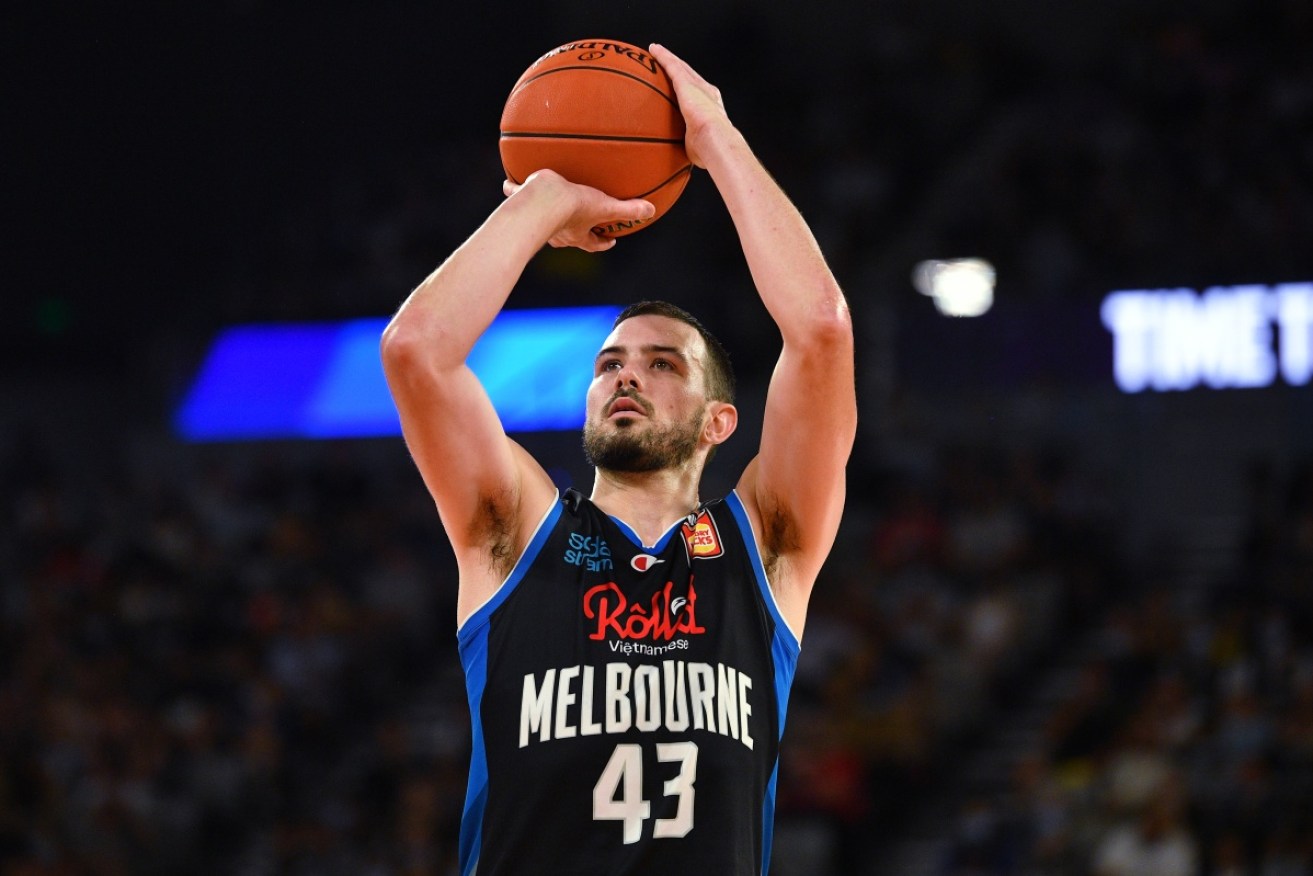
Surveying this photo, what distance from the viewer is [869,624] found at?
12.3m

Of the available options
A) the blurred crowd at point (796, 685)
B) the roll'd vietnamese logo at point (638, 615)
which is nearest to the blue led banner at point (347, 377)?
the blurred crowd at point (796, 685)

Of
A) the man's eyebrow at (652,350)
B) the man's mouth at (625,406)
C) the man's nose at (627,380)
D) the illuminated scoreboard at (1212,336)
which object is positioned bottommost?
the man's mouth at (625,406)

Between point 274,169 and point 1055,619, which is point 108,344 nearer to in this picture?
point 274,169

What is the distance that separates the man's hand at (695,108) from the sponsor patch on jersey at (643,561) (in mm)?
972

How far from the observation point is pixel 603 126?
4.18 m

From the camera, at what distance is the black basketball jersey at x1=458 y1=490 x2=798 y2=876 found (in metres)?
3.62

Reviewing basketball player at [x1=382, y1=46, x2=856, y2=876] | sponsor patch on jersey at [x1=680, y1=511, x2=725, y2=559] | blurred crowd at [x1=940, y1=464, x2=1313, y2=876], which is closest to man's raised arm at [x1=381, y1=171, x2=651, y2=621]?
basketball player at [x1=382, y1=46, x2=856, y2=876]

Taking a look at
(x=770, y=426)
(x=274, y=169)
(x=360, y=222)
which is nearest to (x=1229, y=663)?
(x=770, y=426)

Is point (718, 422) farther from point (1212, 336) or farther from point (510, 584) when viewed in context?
point (1212, 336)

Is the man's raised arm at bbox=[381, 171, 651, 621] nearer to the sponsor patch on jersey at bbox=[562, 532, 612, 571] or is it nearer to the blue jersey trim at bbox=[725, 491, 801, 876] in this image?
the sponsor patch on jersey at bbox=[562, 532, 612, 571]

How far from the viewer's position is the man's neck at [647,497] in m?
4.13

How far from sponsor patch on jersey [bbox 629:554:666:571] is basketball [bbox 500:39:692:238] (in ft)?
2.73

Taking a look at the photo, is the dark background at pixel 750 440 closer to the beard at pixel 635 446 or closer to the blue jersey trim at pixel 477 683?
the beard at pixel 635 446

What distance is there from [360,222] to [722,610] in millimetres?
14750
